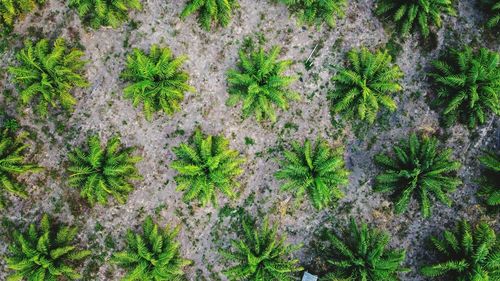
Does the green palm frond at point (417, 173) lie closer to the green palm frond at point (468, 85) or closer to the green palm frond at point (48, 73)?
the green palm frond at point (468, 85)

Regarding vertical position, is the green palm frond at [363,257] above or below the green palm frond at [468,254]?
below

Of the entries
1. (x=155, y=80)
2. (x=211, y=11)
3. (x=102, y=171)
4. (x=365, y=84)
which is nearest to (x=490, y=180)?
(x=365, y=84)

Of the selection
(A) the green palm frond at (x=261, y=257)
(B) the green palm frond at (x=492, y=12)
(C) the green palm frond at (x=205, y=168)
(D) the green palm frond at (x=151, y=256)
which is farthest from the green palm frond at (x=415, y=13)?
(D) the green palm frond at (x=151, y=256)

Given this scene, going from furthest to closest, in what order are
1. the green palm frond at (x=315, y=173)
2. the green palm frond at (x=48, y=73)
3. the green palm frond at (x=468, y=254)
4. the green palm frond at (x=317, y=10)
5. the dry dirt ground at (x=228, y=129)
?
1. the dry dirt ground at (x=228, y=129)
2. the green palm frond at (x=317, y=10)
3. the green palm frond at (x=315, y=173)
4. the green palm frond at (x=468, y=254)
5. the green palm frond at (x=48, y=73)

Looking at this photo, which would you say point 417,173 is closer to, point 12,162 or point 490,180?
point 490,180

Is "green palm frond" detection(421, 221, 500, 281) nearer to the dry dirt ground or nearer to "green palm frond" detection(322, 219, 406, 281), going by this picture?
the dry dirt ground

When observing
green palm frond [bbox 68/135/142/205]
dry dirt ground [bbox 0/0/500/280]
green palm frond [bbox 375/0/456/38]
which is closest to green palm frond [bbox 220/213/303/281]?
dry dirt ground [bbox 0/0/500/280]
